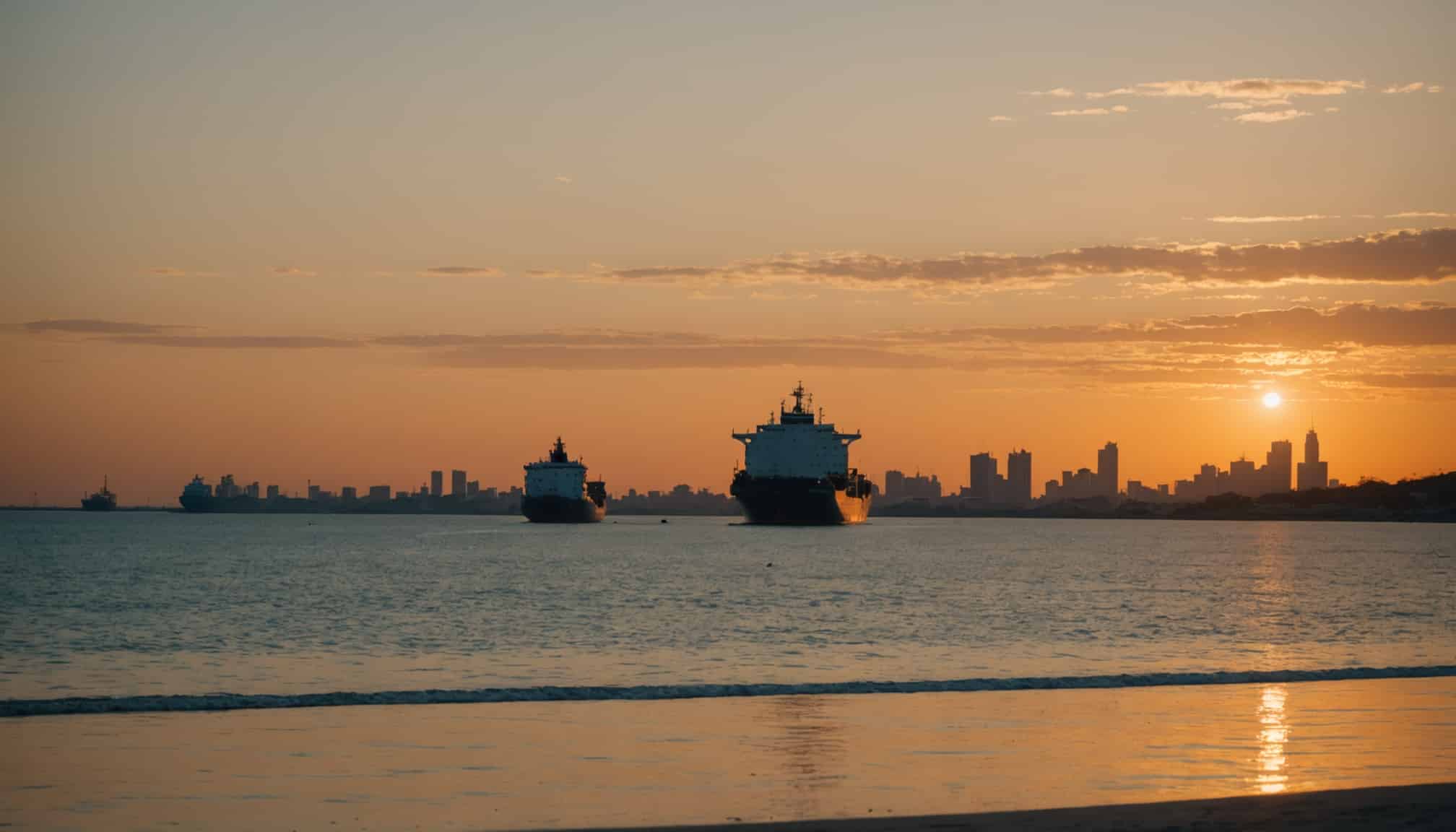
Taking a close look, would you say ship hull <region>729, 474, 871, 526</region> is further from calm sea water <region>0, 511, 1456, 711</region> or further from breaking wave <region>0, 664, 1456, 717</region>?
breaking wave <region>0, 664, 1456, 717</region>

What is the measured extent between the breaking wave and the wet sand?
1.14 metres

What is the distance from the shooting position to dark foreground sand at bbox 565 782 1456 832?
51.6 feet

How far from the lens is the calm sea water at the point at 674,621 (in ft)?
118

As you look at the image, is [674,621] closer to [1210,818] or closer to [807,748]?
[807,748]

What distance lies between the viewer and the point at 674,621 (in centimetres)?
5275

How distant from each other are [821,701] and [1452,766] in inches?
476

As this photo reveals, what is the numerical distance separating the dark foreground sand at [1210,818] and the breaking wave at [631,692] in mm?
13772

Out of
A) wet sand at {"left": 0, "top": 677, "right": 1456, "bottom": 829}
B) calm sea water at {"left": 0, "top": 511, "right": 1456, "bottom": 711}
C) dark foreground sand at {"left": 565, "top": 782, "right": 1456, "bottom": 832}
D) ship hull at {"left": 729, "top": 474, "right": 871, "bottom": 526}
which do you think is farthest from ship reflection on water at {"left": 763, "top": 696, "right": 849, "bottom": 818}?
ship hull at {"left": 729, "top": 474, "right": 871, "bottom": 526}

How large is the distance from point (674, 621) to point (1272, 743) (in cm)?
3230

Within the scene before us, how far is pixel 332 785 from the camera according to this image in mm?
18672

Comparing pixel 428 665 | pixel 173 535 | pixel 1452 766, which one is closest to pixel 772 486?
pixel 173 535

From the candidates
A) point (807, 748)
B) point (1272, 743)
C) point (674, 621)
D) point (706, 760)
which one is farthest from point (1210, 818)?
point (674, 621)

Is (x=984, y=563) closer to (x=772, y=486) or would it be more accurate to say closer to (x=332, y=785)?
(x=772, y=486)

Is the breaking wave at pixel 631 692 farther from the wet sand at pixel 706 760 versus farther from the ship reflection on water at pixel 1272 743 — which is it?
the ship reflection on water at pixel 1272 743
